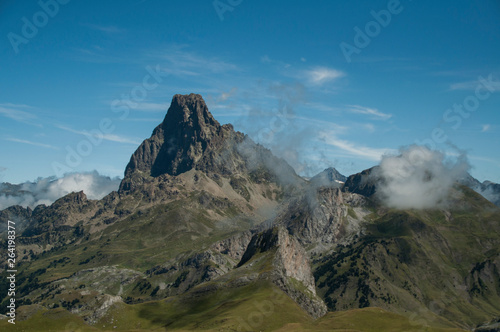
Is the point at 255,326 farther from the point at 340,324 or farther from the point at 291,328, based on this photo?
the point at 340,324

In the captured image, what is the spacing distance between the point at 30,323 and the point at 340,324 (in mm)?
142180

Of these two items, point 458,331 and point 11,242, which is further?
point 458,331

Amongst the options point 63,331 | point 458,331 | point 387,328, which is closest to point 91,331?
point 63,331

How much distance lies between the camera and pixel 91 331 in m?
199

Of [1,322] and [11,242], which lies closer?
[11,242]

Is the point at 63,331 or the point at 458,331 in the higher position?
the point at 63,331

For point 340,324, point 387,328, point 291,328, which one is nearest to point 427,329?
point 387,328

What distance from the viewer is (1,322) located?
7751 inches

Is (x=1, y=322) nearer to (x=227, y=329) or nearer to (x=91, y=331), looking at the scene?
(x=91, y=331)

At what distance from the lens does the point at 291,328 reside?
184 m

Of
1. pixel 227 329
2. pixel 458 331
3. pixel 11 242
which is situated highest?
pixel 11 242

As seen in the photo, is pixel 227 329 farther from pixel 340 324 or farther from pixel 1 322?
pixel 1 322

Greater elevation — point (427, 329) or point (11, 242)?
point (11, 242)

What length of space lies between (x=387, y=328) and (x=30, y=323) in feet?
537
